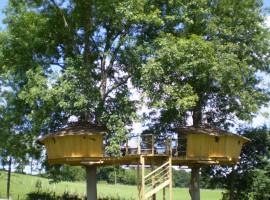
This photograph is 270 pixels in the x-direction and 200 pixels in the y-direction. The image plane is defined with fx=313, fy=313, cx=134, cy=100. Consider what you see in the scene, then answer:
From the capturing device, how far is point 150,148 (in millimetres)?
20922

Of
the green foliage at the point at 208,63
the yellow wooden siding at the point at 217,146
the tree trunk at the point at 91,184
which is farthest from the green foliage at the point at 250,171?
the tree trunk at the point at 91,184

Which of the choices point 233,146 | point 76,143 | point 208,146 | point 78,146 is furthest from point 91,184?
point 233,146

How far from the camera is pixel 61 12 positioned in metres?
23.4

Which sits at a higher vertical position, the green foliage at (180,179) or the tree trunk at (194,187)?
the tree trunk at (194,187)

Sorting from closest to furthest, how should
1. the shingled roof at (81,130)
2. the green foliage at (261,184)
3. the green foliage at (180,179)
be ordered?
the shingled roof at (81,130) → the green foliage at (261,184) → the green foliage at (180,179)

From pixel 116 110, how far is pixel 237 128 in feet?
40.7

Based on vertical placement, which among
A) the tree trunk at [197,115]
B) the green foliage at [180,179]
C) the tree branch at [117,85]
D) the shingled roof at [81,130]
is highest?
the tree branch at [117,85]

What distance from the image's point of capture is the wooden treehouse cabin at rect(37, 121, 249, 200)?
19.6 m

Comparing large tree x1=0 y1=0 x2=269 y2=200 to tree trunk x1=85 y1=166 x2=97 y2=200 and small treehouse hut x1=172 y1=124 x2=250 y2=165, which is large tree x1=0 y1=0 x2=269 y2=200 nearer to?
small treehouse hut x1=172 y1=124 x2=250 y2=165

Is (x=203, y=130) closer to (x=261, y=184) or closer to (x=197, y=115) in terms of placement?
(x=197, y=115)

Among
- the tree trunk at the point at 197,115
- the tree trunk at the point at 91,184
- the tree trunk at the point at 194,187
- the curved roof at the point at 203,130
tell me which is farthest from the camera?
the tree trunk at the point at 197,115

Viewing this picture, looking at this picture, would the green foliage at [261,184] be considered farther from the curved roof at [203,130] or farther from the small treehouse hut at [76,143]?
the small treehouse hut at [76,143]

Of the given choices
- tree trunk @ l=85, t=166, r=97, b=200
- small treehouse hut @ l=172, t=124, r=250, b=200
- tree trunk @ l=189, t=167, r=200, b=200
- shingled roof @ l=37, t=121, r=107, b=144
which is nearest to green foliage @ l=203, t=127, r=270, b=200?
tree trunk @ l=189, t=167, r=200, b=200

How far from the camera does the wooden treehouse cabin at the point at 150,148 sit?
19594mm
